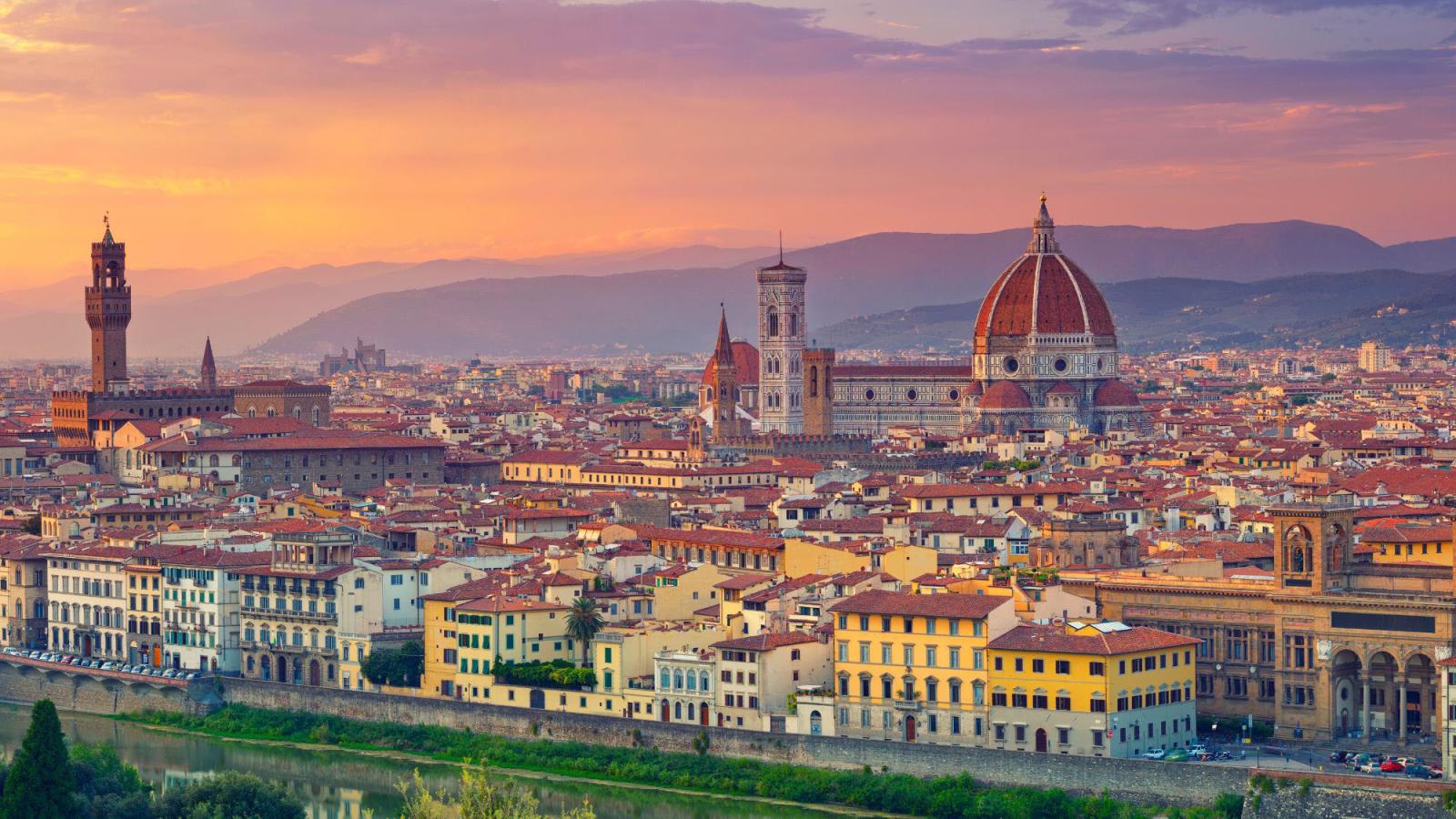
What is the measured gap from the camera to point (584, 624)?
5225 centimetres

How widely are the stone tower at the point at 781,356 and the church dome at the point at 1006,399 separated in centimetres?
1013

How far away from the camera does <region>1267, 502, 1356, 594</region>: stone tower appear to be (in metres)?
47.2

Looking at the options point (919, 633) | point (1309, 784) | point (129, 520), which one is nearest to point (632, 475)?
point (129, 520)

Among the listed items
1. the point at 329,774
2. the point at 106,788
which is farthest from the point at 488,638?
the point at 106,788

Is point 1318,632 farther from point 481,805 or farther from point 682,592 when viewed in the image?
point 481,805

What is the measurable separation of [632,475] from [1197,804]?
5488cm

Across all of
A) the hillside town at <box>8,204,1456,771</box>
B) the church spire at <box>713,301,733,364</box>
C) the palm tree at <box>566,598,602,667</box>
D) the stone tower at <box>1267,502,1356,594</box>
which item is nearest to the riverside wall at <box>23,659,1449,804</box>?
the hillside town at <box>8,204,1456,771</box>

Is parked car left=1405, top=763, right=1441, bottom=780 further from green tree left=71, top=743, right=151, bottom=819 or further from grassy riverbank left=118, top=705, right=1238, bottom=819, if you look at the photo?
green tree left=71, top=743, right=151, bottom=819

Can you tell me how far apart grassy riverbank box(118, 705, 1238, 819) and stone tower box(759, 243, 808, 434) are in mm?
83275

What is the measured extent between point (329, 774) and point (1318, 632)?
18.0m

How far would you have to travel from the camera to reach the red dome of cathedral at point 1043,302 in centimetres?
13812

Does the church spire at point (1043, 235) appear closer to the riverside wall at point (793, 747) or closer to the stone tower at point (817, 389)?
the stone tower at point (817, 389)

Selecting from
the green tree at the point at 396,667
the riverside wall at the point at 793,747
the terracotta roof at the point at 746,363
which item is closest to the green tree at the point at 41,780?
the riverside wall at the point at 793,747

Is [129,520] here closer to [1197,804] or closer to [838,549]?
[838,549]
